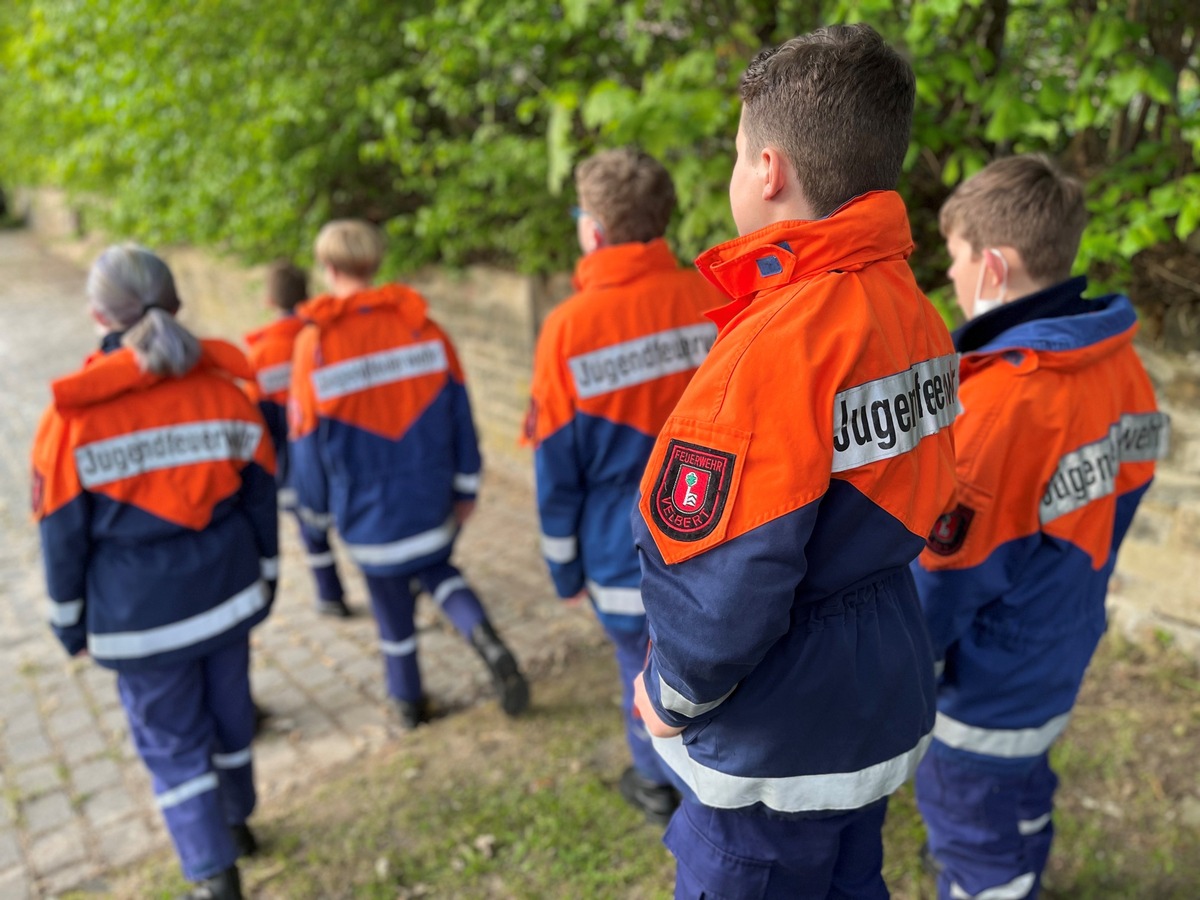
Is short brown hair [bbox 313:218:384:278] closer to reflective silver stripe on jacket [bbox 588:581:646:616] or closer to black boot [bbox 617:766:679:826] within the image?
reflective silver stripe on jacket [bbox 588:581:646:616]

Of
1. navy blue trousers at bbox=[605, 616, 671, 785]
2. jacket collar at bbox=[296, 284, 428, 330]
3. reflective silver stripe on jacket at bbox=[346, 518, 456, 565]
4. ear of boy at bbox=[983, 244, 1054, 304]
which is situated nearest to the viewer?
ear of boy at bbox=[983, 244, 1054, 304]

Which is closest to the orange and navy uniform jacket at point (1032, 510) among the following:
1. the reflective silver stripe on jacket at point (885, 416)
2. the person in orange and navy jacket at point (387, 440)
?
the reflective silver stripe on jacket at point (885, 416)

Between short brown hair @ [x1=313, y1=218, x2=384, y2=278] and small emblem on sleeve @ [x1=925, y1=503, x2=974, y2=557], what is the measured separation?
269cm

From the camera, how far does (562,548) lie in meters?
3.10

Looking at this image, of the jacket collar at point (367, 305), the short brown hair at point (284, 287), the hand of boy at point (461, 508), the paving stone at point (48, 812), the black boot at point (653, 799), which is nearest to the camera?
the black boot at point (653, 799)

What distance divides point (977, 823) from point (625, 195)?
6.87 ft

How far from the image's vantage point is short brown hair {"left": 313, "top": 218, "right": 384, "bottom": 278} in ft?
12.6

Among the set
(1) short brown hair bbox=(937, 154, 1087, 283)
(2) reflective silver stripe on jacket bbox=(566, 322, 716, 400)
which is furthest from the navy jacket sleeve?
(2) reflective silver stripe on jacket bbox=(566, 322, 716, 400)

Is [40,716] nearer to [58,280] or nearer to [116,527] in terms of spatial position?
[116,527]

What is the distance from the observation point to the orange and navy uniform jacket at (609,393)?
115 inches

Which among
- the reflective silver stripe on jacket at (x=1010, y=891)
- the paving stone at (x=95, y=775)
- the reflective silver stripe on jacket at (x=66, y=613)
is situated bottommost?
the paving stone at (x=95, y=775)

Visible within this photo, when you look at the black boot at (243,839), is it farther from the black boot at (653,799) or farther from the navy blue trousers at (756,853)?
the navy blue trousers at (756,853)

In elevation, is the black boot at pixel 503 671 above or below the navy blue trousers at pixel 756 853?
below

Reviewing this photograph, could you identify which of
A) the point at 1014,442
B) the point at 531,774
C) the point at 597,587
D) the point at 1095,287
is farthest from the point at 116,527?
the point at 1095,287
